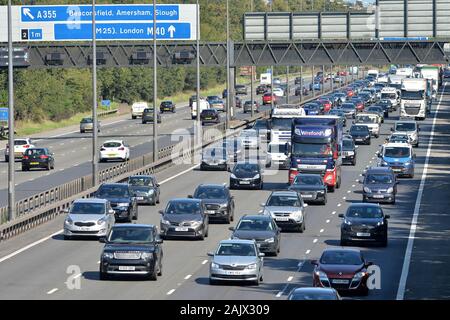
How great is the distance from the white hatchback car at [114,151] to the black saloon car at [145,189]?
22307 millimetres

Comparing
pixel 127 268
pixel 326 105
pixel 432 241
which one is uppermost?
pixel 326 105

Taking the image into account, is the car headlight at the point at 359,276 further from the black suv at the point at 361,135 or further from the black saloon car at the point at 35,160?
the black suv at the point at 361,135

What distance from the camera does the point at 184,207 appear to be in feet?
153

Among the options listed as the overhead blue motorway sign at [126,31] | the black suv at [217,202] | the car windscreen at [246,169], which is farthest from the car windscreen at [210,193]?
the overhead blue motorway sign at [126,31]

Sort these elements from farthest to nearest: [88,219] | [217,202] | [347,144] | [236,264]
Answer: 1. [347,144]
2. [217,202]
3. [88,219]
4. [236,264]

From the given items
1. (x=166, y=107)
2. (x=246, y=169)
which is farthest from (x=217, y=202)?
(x=166, y=107)

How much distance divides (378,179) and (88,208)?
17569mm

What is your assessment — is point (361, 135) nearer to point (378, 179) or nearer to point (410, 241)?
point (378, 179)

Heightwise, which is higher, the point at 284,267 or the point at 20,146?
the point at 20,146

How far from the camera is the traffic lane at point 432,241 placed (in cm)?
3681

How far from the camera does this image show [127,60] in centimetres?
11144

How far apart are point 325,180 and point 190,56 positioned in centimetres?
4625

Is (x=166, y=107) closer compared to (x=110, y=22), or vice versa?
(x=110, y=22)

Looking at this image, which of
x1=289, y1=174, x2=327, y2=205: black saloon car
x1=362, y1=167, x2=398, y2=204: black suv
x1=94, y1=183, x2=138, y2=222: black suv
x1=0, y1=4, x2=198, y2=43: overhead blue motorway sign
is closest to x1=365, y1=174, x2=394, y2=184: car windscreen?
x1=362, y1=167, x2=398, y2=204: black suv
